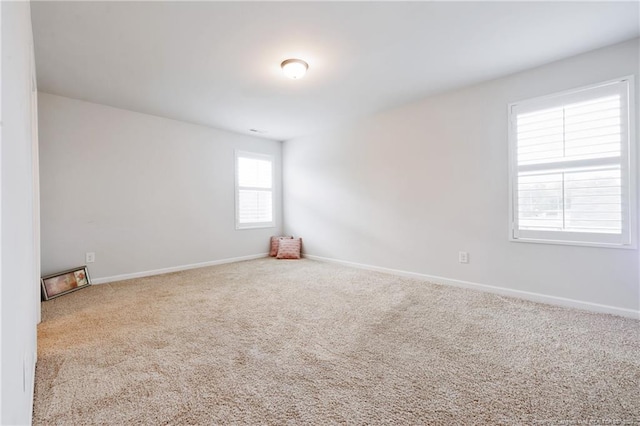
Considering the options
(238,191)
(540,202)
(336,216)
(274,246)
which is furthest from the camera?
(274,246)

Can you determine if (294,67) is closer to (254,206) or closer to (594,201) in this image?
(594,201)

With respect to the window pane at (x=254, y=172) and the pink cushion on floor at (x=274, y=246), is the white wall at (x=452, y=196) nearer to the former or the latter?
the pink cushion on floor at (x=274, y=246)

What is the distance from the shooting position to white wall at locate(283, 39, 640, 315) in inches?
105

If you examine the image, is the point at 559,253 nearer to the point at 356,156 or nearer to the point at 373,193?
the point at 373,193

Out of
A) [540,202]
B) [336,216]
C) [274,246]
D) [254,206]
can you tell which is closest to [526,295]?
[540,202]

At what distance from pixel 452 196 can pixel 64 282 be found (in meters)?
4.78

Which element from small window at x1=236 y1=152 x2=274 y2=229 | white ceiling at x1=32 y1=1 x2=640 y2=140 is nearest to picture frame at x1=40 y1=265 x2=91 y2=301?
white ceiling at x1=32 y1=1 x2=640 y2=140

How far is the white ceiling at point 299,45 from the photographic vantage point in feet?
6.77

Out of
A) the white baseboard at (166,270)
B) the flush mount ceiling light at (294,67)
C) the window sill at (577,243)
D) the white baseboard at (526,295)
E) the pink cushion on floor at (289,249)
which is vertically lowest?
the white baseboard at (526,295)

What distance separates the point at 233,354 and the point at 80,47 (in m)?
2.87

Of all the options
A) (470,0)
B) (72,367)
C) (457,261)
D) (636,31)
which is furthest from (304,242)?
(636,31)

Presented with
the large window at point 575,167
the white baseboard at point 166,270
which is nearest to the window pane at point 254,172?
the white baseboard at point 166,270

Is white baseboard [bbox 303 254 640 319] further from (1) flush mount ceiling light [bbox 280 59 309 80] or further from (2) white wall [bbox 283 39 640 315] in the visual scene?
(1) flush mount ceiling light [bbox 280 59 309 80]

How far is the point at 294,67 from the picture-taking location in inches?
106
